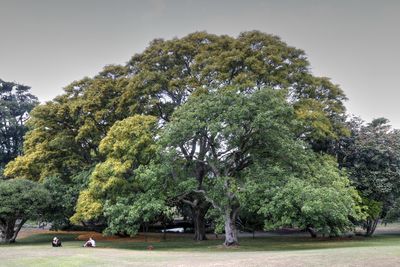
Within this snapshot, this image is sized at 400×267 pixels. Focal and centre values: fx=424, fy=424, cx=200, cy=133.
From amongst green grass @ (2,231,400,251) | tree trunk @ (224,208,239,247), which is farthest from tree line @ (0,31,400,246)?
green grass @ (2,231,400,251)

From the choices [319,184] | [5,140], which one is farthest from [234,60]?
[5,140]

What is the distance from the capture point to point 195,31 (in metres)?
38.4

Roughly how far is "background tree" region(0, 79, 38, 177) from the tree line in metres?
31.1

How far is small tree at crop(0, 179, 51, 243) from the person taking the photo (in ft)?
114

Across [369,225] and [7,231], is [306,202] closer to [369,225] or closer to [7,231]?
[369,225]

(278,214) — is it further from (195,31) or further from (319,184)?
(195,31)

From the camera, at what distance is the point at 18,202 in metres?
34.8

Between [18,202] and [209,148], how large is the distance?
16457mm

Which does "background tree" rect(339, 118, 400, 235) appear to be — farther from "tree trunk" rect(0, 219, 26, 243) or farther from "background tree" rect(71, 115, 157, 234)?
"tree trunk" rect(0, 219, 26, 243)

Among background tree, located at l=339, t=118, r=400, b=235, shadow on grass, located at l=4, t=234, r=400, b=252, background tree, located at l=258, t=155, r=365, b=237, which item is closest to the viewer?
background tree, located at l=258, t=155, r=365, b=237

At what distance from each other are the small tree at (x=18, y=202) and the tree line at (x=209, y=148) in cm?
15

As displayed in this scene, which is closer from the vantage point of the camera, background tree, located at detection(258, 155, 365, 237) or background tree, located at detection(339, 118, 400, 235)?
background tree, located at detection(258, 155, 365, 237)

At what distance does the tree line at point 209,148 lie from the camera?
28.9 metres

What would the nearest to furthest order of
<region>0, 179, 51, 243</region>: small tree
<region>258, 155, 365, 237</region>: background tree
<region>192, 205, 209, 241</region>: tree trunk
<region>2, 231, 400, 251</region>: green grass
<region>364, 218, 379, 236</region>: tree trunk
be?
<region>258, 155, 365, 237</region>: background tree → <region>2, 231, 400, 251</region>: green grass → <region>0, 179, 51, 243</region>: small tree → <region>192, 205, 209, 241</region>: tree trunk → <region>364, 218, 379, 236</region>: tree trunk
